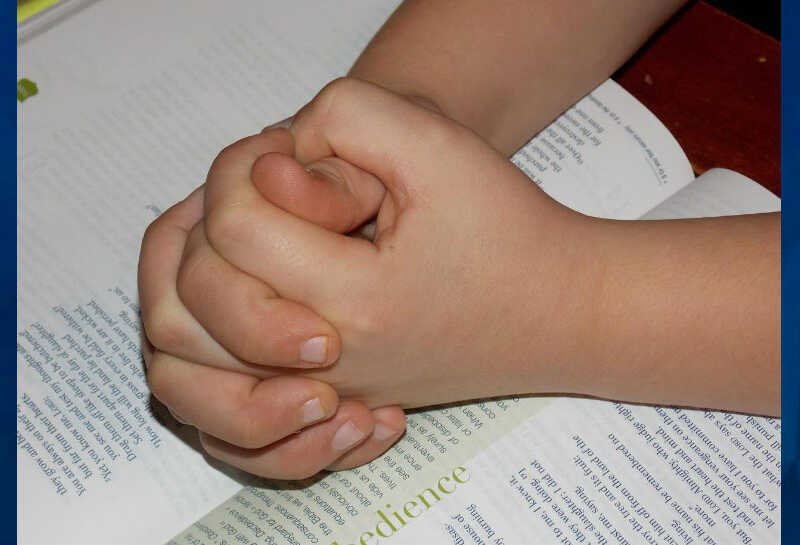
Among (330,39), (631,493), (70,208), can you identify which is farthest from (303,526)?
(330,39)

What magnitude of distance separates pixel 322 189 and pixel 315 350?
10cm

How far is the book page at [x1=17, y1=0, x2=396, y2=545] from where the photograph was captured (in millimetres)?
623

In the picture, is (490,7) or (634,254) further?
(490,7)

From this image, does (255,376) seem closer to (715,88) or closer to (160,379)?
(160,379)

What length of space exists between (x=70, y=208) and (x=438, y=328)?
378 mm

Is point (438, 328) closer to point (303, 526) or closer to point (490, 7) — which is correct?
point (303, 526)

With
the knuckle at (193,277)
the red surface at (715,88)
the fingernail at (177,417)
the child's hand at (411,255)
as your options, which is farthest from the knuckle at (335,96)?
the red surface at (715,88)

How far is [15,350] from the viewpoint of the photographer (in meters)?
0.69

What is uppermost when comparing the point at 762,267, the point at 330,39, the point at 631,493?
the point at 330,39

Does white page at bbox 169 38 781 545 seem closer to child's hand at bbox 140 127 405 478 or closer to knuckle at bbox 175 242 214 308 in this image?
child's hand at bbox 140 127 405 478

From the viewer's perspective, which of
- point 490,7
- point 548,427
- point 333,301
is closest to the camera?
point 333,301

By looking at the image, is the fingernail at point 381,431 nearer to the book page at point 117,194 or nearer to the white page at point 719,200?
the book page at point 117,194

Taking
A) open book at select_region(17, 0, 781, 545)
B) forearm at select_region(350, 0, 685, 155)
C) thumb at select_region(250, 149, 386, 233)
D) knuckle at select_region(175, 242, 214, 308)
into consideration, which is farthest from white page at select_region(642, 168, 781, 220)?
knuckle at select_region(175, 242, 214, 308)

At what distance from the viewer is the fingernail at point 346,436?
1.90 ft
